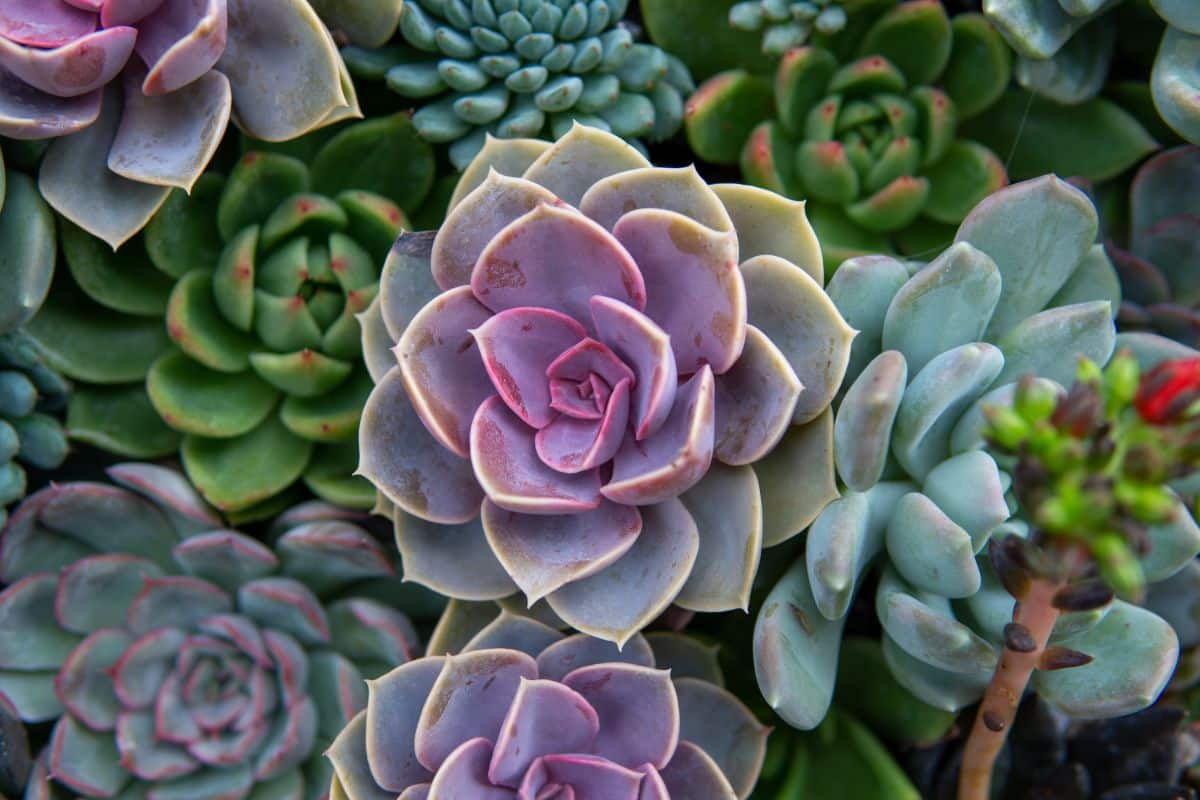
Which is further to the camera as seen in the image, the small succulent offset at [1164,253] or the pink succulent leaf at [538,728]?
the small succulent offset at [1164,253]

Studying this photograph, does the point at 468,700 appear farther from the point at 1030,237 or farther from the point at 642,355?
the point at 1030,237

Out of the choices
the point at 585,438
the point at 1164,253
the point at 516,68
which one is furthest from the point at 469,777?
the point at 1164,253

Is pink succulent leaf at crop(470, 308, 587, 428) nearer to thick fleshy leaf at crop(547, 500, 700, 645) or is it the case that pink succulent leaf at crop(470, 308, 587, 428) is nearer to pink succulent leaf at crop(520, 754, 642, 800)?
thick fleshy leaf at crop(547, 500, 700, 645)

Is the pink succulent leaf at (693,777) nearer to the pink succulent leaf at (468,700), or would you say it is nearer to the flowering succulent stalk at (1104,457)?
the pink succulent leaf at (468,700)

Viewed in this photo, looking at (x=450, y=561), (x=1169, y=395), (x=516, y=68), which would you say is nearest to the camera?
(x=1169, y=395)

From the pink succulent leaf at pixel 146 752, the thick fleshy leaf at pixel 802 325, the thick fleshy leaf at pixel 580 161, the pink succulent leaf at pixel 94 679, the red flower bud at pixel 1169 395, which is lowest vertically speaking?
the pink succulent leaf at pixel 146 752

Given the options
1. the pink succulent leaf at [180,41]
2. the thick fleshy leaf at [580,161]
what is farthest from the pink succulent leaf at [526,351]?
the pink succulent leaf at [180,41]
